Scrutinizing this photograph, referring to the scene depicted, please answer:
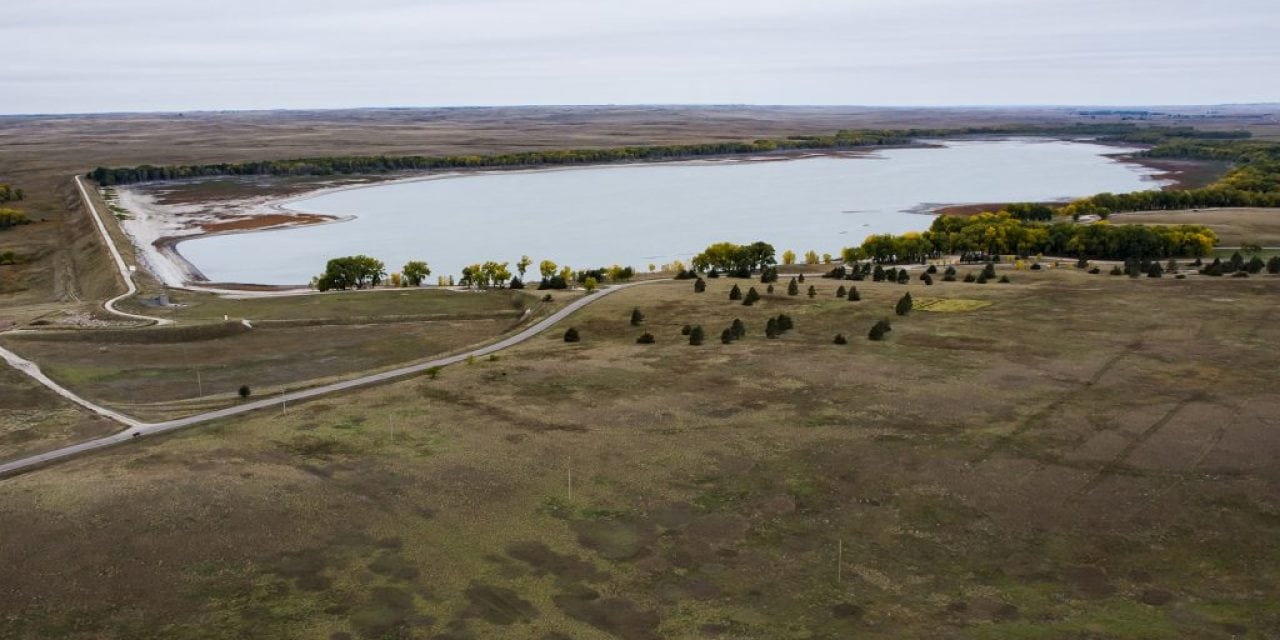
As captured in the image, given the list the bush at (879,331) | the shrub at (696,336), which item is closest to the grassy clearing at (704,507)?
the bush at (879,331)

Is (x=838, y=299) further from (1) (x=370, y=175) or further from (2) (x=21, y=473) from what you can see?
(1) (x=370, y=175)

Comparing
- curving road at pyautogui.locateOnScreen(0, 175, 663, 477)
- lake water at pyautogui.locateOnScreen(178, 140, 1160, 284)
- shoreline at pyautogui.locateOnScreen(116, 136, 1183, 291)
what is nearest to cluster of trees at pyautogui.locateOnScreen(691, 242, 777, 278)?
Answer: lake water at pyautogui.locateOnScreen(178, 140, 1160, 284)

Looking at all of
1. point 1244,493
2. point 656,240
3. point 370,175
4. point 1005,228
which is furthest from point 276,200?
point 1244,493

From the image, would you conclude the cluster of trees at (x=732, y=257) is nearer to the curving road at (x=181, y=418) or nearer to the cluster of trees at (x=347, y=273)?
the curving road at (x=181, y=418)

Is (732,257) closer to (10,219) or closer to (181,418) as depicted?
(181,418)

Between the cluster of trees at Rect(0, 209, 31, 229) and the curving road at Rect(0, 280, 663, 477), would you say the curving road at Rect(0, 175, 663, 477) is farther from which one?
the cluster of trees at Rect(0, 209, 31, 229)

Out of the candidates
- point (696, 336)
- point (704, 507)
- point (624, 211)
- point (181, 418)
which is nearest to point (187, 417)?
point (181, 418)
